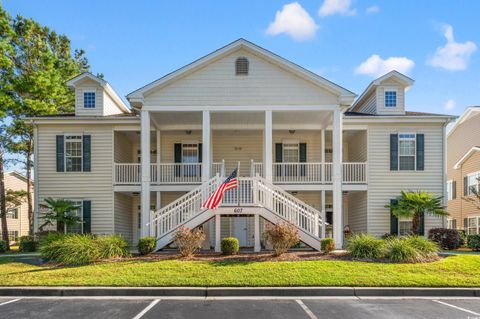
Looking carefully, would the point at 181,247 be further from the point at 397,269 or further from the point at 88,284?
the point at 397,269

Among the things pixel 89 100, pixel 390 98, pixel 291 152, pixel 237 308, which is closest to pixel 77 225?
pixel 89 100

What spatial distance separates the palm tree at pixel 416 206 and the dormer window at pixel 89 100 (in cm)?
1543

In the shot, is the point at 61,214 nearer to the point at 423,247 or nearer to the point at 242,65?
the point at 242,65

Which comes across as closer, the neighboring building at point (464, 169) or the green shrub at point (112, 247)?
the green shrub at point (112, 247)

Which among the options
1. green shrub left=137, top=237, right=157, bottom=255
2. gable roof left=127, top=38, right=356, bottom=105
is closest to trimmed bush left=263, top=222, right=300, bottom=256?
green shrub left=137, top=237, right=157, bottom=255

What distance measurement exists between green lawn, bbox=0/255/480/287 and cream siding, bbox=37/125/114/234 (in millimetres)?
6909

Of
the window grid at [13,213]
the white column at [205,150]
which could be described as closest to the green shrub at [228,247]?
the white column at [205,150]

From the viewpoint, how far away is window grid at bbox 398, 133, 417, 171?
20.7 meters

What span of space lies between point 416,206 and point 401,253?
5441 millimetres

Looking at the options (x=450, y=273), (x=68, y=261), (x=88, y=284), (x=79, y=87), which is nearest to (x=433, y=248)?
(x=450, y=273)

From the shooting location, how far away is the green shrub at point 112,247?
1439cm

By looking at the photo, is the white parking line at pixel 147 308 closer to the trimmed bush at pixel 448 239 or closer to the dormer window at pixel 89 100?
the trimmed bush at pixel 448 239

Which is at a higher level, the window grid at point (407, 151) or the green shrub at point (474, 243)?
the window grid at point (407, 151)

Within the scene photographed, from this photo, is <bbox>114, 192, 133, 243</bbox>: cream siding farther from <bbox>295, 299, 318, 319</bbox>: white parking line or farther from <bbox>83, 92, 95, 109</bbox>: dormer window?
<bbox>295, 299, 318, 319</bbox>: white parking line
